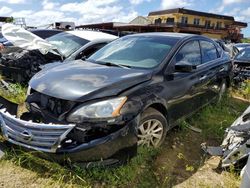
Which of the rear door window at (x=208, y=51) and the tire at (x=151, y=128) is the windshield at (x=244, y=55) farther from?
the tire at (x=151, y=128)

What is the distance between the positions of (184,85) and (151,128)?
3.18 ft

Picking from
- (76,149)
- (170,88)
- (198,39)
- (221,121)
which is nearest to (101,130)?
(76,149)

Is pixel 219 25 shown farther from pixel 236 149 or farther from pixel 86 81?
pixel 86 81

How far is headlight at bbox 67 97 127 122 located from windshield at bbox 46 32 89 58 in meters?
3.71

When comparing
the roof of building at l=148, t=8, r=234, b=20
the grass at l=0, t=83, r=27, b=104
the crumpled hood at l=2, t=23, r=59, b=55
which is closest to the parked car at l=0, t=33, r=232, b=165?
the grass at l=0, t=83, r=27, b=104

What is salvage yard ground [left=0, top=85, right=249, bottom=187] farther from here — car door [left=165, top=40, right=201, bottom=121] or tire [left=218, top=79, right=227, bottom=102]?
tire [left=218, top=79, right=227, bottom=102]

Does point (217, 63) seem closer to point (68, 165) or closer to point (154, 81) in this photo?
point (154, 81)

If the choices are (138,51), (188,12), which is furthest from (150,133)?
(188,12)

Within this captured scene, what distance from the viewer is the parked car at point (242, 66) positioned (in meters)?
8.43

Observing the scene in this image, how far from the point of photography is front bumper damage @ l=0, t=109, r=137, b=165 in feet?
9.62

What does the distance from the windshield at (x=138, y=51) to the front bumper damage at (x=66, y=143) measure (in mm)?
1164

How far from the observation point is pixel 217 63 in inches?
219

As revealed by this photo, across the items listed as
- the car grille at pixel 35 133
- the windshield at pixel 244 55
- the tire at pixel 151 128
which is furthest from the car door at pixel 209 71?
the windshield at pixel 244 55

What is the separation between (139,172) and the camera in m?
3.49
